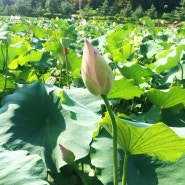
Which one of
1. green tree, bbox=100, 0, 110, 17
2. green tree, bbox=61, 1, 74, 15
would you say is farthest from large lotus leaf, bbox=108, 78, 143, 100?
green tree, bbox=61, 1, 74, 15

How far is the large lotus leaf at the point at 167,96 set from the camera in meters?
1.22

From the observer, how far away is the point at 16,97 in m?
1.31

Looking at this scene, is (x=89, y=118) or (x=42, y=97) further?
(x=42, y=97)

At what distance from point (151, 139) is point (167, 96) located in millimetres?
581

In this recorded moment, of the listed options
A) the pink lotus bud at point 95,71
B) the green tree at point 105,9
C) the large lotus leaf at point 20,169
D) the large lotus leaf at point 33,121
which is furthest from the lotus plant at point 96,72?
the green tree at point 105,9

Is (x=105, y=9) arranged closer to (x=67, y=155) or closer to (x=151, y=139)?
(x=67, y=155)

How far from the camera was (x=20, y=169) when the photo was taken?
81 centimetres

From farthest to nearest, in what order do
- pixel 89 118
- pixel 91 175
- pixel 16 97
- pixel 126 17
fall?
pixel 126 17 < pixel 16 97 < pixel 91 175 < pixel 89 118

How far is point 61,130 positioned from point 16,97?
24cm

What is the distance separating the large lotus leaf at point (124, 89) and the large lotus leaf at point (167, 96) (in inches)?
2.0

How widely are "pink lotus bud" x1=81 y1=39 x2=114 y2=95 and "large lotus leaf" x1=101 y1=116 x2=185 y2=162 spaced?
0.06 m

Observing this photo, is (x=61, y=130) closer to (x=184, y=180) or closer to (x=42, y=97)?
(x=42, y=97)

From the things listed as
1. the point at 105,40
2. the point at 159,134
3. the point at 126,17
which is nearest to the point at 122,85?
the point at 159,134

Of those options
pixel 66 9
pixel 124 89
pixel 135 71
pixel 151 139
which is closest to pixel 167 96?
pixel 124 89
